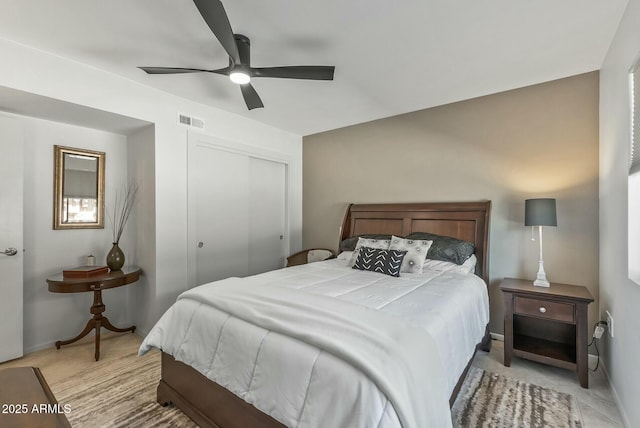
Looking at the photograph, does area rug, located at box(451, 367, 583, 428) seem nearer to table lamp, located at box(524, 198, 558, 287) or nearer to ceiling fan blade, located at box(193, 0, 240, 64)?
table lamp, located at box(524, 198, 558, 287)

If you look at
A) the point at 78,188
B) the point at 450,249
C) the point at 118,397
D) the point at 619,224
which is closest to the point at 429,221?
the point at 450,249

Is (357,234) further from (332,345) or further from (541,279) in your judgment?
(332,345)

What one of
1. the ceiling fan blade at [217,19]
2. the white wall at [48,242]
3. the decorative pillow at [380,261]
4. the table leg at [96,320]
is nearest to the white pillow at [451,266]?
the decorative pillow at [380,261]

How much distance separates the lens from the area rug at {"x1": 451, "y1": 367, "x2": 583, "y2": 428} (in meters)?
1.79

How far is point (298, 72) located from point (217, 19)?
712 mm

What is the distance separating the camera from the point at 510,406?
1943 mm

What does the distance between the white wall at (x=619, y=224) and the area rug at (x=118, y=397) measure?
2.64 m

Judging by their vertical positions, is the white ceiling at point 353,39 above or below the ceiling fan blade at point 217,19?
above

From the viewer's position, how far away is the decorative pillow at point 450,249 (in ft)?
9.07

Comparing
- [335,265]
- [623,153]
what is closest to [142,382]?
[335,265]

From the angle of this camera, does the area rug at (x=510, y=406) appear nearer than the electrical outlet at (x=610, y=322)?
Yes

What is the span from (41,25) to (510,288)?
4016mm

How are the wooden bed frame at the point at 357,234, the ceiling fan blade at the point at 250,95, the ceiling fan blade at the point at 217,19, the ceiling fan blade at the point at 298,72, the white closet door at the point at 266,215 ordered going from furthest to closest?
1. the white closet door at the point at 266,215
2. the ceiling fan blade at the point at 250,95
3. the ceiling fan blade at the point at 298,72
4. the wooden bed frame at the point at 357,234
5. the ceiling fan blade at the point at 217,19

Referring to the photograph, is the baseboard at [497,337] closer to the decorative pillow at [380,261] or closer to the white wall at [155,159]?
the decorative pillow at [380,261]
